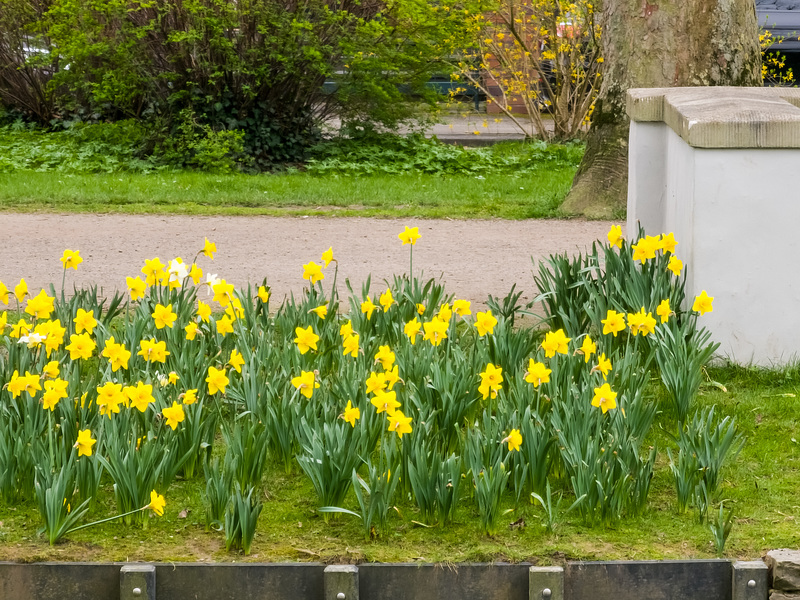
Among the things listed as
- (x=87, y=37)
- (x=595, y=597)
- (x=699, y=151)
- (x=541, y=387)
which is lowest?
(x=595, y=597)

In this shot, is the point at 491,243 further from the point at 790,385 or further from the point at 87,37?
the point at 87,37

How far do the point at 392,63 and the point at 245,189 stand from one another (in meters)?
3.06

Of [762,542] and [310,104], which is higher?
[310,104]

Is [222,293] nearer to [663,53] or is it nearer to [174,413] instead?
[174,413]

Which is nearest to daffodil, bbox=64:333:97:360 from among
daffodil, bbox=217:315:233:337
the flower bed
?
the flower bed

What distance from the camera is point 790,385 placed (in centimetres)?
497

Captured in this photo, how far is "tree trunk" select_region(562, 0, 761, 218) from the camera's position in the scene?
9.20m

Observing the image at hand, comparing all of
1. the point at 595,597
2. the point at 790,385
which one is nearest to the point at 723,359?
the point at 790,385

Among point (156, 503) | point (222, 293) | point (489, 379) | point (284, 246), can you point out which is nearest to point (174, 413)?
point (156, 503)

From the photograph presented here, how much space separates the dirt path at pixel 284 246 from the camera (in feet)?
23.6

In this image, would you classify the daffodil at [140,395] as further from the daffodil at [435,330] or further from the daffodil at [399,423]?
the daffodil at [435,330]

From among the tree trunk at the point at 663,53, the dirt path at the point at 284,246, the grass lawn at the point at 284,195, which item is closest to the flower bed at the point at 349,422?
the dirt path at the point at 284,246

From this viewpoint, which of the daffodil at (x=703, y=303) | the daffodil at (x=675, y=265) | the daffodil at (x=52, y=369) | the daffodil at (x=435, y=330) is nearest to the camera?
the daffodil at (x=52, y=369)

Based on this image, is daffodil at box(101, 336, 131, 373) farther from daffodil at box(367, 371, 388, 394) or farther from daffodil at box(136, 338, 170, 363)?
daffodil at box(367, 371, 388, 394)
